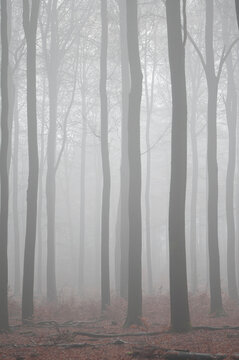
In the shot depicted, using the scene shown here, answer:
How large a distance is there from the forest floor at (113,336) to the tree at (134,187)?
0.66m

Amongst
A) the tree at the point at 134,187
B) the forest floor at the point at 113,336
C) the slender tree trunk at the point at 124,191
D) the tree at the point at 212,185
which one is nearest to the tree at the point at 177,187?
the forest floor at the point at 113,336

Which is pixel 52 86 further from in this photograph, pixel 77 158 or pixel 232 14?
pixel 77 158

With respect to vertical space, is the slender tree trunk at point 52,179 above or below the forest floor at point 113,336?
above

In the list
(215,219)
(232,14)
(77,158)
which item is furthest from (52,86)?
(77,158)

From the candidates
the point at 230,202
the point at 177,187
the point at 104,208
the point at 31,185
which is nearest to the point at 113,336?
the point at 177,187

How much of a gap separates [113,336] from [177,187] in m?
3.38

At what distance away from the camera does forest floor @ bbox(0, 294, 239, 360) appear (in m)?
6.09

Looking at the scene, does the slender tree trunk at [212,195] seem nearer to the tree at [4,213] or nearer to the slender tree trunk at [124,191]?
the slender tree trunk at [124,191]

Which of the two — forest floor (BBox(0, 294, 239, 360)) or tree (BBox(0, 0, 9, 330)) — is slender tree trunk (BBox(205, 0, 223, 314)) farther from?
tree (BBox(0, 0, 9, 330))

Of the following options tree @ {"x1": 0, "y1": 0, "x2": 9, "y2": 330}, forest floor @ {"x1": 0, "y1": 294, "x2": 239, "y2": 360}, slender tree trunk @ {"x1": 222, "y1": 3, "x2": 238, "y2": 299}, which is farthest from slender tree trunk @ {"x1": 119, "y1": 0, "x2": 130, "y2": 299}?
tree @ {"x1": 0, "y1": 0, "x2": 9, "y2": 330}

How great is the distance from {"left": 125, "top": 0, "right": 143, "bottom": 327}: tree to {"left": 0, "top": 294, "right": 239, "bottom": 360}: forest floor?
66 centimetres

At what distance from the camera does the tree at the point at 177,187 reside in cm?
817

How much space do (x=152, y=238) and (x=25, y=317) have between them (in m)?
27.9

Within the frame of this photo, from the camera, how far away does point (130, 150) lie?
10430 millimetres
